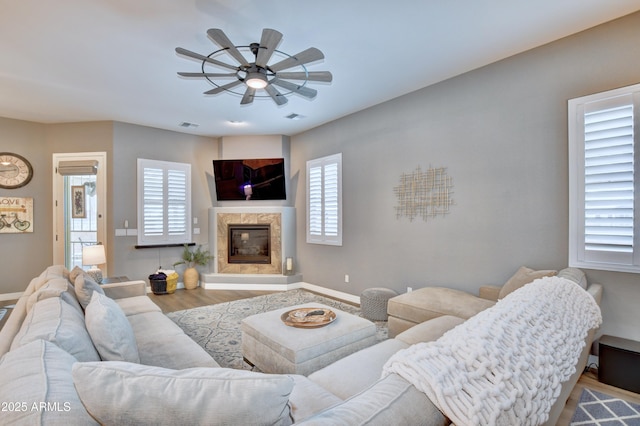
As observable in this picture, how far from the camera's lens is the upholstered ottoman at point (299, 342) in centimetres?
221

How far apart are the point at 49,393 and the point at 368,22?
10.0 ft

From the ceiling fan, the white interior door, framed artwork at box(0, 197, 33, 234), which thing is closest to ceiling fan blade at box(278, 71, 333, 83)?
the ceiling fan

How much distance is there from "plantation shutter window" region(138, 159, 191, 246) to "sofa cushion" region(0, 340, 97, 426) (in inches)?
197

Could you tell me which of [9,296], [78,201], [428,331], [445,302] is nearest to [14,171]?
[78,201]

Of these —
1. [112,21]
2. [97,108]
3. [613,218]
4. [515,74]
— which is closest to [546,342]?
[613,218]

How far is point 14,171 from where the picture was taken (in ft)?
17.2

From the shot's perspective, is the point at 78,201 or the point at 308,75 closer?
the point at 308,75

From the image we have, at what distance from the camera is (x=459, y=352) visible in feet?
3.29

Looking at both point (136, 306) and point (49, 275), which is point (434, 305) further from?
point (49, 275)

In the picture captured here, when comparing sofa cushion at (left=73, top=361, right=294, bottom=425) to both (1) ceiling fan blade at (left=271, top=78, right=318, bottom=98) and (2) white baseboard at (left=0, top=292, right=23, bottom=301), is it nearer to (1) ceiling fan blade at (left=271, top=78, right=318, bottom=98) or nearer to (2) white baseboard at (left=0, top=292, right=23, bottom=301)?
(1) ceiling fan blade at (left=271, top=78, right=318, bottom=98)

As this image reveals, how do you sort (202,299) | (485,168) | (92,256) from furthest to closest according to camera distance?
(202,299) < (92,256) < (485,168)

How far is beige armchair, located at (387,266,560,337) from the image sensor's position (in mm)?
2873

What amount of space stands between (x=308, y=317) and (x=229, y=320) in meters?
1.85

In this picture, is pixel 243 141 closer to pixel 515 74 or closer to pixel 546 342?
pixel 515 74
